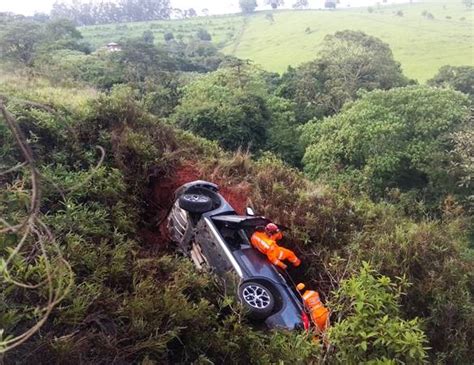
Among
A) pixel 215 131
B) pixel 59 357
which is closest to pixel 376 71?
pixel 215 131

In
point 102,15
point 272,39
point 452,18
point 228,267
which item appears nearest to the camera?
point 228,267

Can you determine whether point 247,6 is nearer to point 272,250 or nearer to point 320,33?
point 320,33

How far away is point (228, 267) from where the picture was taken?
5.29m

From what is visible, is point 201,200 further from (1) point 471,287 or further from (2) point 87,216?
(1) point 471,287

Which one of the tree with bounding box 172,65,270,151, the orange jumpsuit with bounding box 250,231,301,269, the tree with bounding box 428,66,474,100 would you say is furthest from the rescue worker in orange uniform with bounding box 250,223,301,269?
the tree with bounding box 428,66,474,100

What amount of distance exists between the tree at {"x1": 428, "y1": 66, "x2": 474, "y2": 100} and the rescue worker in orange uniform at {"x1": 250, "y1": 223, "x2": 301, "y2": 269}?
81.1 ft

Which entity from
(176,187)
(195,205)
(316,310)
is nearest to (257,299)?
(316,310)

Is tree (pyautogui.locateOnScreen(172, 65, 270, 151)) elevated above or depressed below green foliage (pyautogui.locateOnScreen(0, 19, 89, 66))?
below

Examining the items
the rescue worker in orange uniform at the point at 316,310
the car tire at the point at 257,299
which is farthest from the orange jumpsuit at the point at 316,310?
the car tire at the point at 257,299

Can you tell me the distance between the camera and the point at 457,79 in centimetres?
2919

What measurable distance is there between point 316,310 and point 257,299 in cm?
61

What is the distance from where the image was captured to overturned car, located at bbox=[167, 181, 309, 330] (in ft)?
16.0

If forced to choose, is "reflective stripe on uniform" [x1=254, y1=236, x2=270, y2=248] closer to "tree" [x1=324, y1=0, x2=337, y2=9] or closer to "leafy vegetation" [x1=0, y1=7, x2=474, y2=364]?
"leafy vegetation" [x1=0, y1=7, x2=474, y2=364]

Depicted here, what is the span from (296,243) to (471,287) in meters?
2.37
